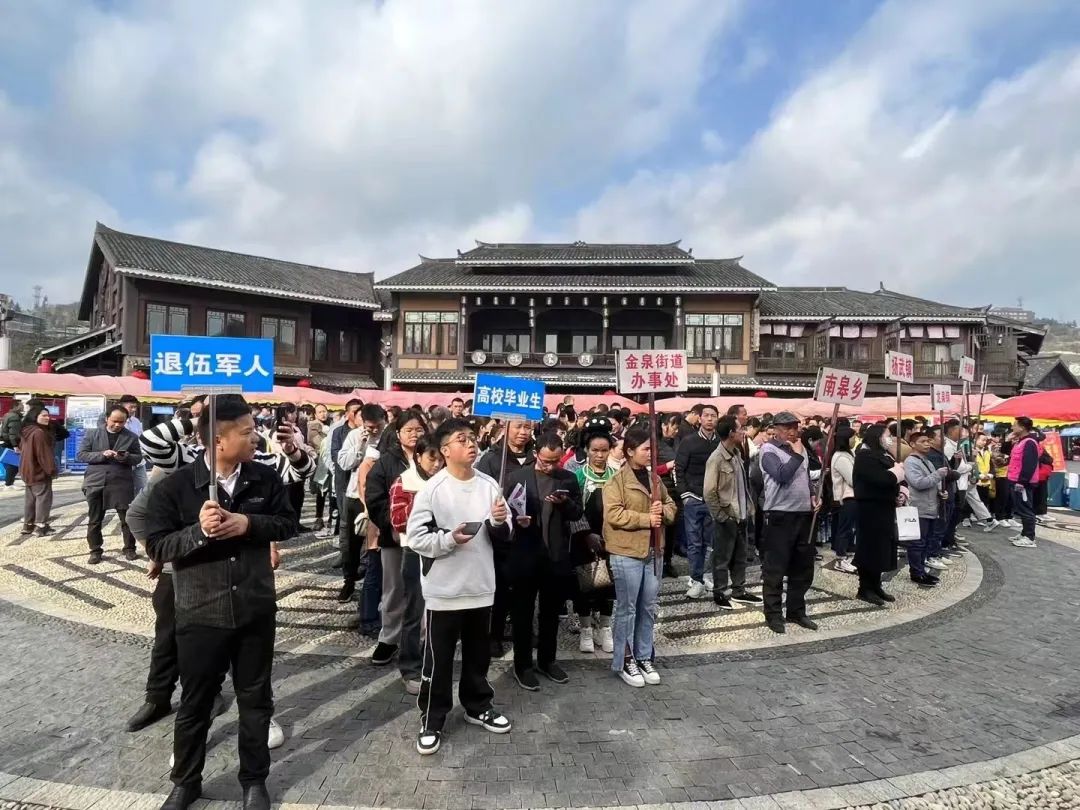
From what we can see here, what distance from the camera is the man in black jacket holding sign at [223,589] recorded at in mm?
2672

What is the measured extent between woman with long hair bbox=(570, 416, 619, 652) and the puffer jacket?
0.17 metres

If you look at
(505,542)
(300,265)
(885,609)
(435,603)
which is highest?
(300,265)

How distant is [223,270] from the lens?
81.3 ft

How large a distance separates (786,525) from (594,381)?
1902 cm

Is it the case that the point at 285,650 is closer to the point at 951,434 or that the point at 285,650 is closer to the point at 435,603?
the point at 435,603

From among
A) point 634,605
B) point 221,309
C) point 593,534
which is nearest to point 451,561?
point 593,534

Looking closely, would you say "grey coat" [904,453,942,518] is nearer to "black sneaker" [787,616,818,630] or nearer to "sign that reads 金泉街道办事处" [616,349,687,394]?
"black sneaker" [787,616,818,630]

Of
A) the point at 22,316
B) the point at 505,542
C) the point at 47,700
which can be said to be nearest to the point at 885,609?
the point at 505,542

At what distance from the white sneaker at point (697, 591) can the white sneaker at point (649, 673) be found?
2.06 metres

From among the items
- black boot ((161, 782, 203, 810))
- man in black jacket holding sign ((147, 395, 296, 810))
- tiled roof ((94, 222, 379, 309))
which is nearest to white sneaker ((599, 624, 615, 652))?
man in black jacket holding sign ((147, 395, 296, 810))

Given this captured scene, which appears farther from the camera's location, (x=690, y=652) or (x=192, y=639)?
(x=690, y=652)

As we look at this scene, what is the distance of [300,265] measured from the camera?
2991 cm

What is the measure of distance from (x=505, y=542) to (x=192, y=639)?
1710mm

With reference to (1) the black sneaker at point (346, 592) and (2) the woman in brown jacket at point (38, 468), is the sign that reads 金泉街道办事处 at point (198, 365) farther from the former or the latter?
(2) the woman in brown jacket at point (38, 468)
